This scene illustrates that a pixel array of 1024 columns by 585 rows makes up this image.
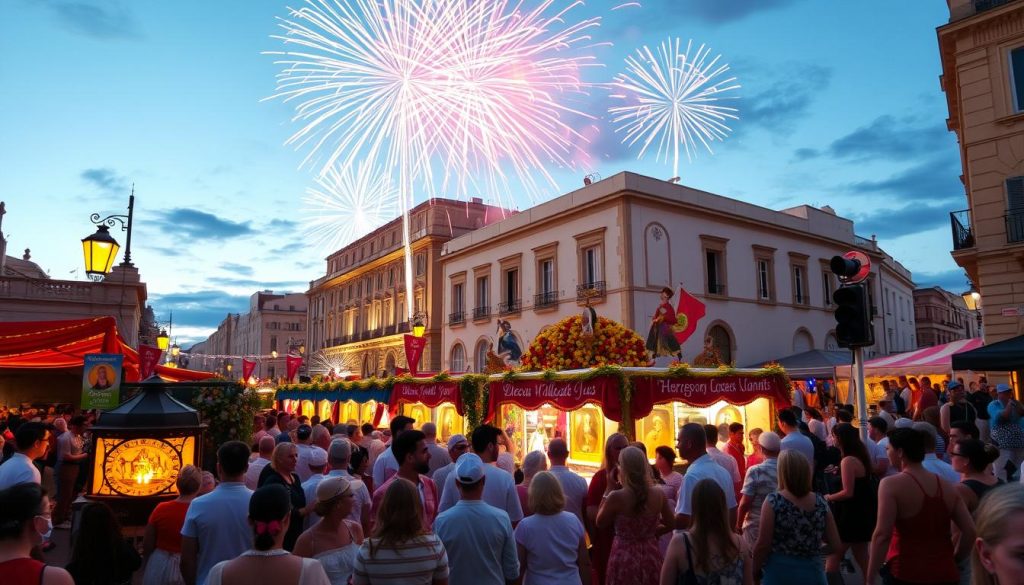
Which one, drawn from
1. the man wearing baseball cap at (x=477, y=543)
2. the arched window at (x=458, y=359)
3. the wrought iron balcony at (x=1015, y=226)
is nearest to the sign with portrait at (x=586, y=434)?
the man wearing baseball cap at (x=477, y=543)

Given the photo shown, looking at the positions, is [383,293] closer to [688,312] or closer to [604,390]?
[688,312]

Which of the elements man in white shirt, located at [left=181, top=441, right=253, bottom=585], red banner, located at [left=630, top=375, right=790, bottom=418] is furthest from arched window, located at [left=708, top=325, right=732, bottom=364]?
man in white shirt, located at [left=181, top=441, right=253, bottom=585]

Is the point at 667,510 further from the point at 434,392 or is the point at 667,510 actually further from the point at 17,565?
the point at 434,392

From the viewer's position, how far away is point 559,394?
37.6 feet

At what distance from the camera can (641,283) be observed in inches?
954

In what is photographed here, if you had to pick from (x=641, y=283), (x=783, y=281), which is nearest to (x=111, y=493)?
(x=641, y=283)

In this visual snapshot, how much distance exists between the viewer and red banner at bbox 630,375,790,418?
35.4ft

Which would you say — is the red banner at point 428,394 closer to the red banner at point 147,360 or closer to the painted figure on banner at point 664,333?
the painted figure on banner at point 664,333

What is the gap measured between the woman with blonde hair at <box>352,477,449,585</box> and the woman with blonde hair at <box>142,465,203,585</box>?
163 centimetres

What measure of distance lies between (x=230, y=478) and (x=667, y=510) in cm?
289

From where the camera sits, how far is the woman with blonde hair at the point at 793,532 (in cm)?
389

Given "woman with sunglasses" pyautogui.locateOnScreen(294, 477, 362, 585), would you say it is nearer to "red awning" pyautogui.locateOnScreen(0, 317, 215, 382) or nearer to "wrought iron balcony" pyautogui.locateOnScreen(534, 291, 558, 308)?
"red awning" pyautogui.locateOnScreen(0, 317, 215, 382)

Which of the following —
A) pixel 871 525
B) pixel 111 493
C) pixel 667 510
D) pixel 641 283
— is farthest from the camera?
pixel 641 283

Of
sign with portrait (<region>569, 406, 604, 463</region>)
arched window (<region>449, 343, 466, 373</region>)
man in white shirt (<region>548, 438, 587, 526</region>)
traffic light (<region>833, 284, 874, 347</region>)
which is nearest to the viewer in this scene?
man in white shirt (<region>548, 438, 587, 526</region>)
